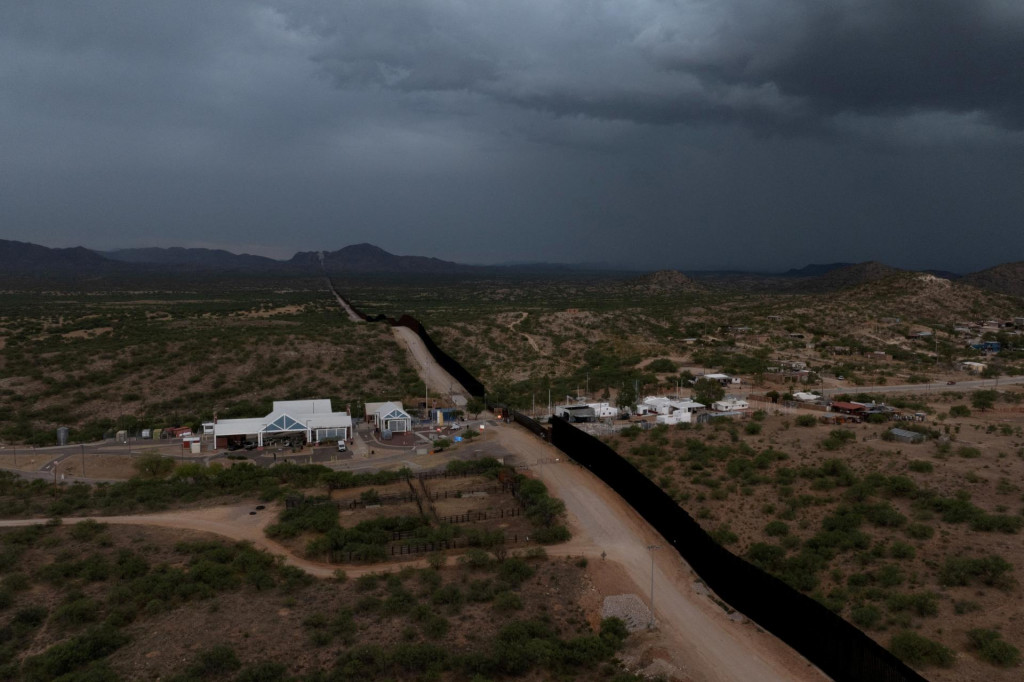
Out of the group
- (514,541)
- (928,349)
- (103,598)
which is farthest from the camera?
(928,349)

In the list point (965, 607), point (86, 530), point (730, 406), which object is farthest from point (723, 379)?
point (86, 530)

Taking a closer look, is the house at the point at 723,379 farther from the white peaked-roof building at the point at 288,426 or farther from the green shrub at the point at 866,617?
the green shrub at the point at 866,617

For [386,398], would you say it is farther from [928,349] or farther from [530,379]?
[928,349]

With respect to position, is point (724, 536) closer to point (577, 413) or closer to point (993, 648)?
point (993, 648)

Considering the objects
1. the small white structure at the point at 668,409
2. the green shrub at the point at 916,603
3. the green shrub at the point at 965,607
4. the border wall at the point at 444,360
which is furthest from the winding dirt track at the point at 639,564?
the border wall at the point at 444,360

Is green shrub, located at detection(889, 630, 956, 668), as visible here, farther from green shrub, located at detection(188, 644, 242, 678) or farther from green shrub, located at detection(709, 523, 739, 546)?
green shrub, located at detection(188, 644, 242, 678)

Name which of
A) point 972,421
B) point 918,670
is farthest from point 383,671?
point 972,421
